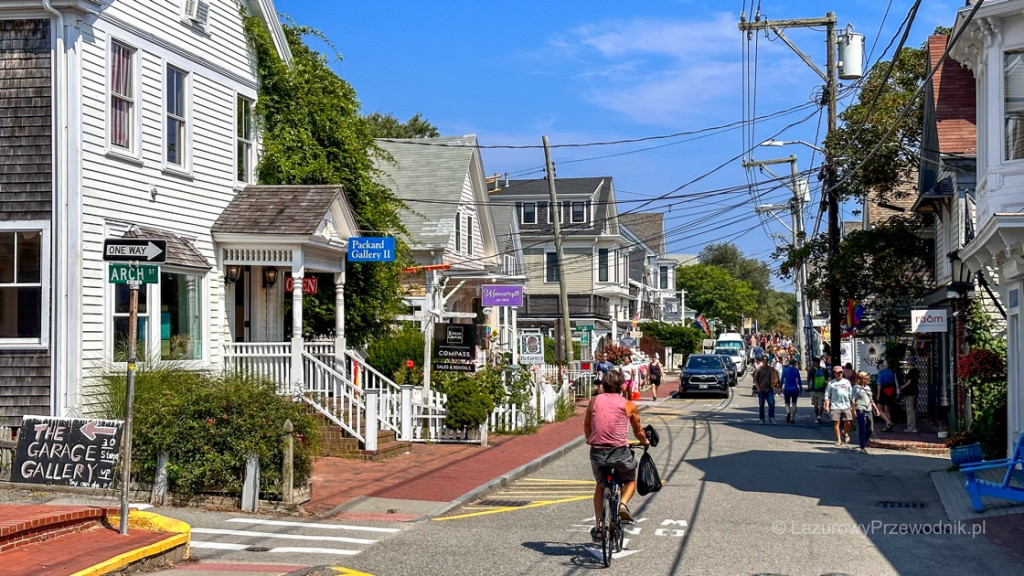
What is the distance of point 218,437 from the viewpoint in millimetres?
12344

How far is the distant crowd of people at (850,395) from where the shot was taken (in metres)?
21.6

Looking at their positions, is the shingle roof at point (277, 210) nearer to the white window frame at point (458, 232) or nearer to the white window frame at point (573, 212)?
the white window frame at point (458, 232)

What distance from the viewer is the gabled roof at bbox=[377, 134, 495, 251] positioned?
111ft

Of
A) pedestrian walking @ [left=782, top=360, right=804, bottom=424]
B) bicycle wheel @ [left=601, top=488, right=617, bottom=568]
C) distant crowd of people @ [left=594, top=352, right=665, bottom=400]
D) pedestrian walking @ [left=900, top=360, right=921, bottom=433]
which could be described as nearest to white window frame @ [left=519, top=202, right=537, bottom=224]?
distant crowd of people @ [left=594, top=352, right=665, bottom=400]

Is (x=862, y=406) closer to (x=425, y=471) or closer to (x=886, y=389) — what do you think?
(x=886, y=389)

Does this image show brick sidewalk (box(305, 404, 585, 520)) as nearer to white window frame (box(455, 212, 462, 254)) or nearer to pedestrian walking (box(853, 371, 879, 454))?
pedestrian walking (box(853, 371, 879, 454))

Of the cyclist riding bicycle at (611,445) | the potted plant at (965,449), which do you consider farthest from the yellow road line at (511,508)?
the potted plant at (965,449)

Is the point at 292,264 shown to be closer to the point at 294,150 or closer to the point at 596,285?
the point at 294,150

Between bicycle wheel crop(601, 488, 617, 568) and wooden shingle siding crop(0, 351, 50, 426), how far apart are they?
865 cm

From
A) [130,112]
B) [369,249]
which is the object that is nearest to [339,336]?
[369,249]

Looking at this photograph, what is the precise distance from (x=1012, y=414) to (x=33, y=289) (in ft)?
47.5

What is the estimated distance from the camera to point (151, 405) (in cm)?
1286

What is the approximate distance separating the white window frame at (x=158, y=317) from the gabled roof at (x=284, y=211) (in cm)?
114

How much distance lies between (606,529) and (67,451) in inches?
270
